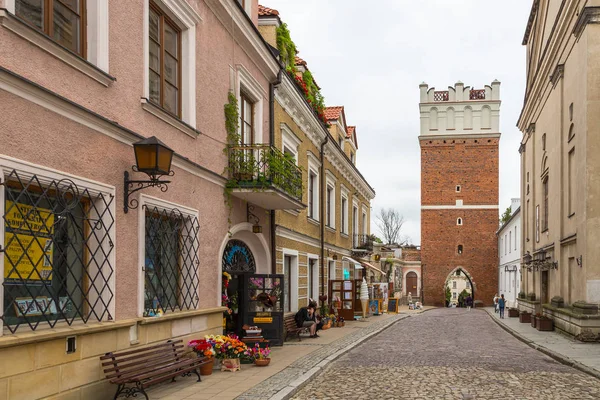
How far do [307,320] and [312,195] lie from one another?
16.9 ft

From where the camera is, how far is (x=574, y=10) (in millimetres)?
19672

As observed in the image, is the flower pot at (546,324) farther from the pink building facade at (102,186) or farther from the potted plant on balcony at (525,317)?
the pink building facade at (102,186)

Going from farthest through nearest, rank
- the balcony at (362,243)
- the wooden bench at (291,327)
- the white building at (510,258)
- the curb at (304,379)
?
the white building at (510,258)
the balcony at (362,243)
the wooden bench at (291,327)
the curb at (304,379)

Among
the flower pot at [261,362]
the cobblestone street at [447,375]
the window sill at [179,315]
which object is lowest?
the cobblestone street at [447,375]

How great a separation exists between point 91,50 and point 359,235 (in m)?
25.0

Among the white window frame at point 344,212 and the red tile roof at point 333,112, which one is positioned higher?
the red tile roof at point 333,112

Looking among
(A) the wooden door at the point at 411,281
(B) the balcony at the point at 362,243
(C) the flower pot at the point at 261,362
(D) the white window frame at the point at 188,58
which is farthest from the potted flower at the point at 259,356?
(A) the wooden door at the point at 411,281

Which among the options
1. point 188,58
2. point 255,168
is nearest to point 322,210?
point 255,168

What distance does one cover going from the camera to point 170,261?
1024 centimetres

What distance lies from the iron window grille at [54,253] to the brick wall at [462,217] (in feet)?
155

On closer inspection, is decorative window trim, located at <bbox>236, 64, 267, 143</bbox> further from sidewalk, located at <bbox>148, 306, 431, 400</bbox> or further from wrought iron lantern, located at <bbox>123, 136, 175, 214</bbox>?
wrought iron lantern, located at <bbox>123, 136, 175, 214</bbox>

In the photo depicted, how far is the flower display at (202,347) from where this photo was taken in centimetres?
1048

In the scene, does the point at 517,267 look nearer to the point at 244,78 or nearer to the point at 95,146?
the point at 244,78

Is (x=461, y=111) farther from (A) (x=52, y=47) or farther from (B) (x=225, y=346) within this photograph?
(A) (x=52, y=47)
